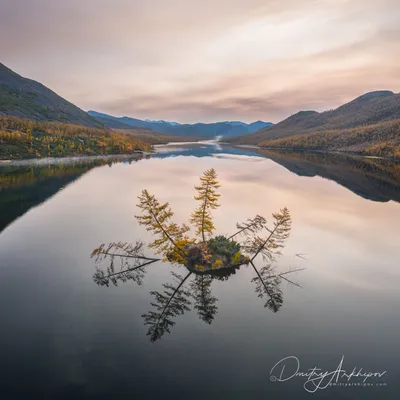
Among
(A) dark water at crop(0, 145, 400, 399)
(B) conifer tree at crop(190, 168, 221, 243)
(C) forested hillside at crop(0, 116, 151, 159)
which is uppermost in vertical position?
(C) forested hillside at crop(0, 116, 151, 159)

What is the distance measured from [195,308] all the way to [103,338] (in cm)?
648

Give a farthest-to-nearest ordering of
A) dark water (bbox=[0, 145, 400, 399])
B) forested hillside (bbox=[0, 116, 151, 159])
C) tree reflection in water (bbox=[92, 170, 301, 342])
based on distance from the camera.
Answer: forested hillside (bbox=[0, 116, 151, 159])
tree reflection in water (bbox=[92, 170, 301, 342])
dark water (bbox=[0, 145, 400, 399])

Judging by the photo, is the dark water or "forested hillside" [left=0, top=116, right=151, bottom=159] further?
"forested hillside" [left=0, top=116, right=151, bottom=159]

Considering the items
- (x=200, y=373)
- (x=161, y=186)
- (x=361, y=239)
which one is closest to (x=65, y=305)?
(x=200, y=373)

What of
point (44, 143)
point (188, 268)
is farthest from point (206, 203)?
point (44, 143)

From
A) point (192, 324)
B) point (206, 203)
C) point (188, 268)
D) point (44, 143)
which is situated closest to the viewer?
point (192, 324)

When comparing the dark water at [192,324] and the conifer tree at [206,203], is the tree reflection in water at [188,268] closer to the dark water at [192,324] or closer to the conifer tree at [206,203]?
the conifer tree at [206,203]

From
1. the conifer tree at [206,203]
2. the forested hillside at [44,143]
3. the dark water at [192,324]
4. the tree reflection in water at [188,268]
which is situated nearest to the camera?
the dark water at [192,324]

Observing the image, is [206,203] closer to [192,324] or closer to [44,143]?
[192,324]

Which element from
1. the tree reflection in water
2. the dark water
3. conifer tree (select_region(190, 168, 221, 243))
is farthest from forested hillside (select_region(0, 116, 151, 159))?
conifer tree (select_region(190, 168, 221, 243))

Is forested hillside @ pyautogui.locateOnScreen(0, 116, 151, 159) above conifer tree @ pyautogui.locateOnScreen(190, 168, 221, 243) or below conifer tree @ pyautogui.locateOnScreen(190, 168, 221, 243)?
above

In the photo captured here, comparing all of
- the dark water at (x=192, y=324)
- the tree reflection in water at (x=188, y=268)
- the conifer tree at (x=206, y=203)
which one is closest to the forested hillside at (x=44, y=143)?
the dark water at (x=192, y=324)

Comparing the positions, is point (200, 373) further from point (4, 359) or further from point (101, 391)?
point (4, 359)

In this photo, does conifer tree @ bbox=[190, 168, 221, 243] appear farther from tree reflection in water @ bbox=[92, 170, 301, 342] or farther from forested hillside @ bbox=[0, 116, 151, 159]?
forested hillside @ bbox=[0, 116, 151, 159]
